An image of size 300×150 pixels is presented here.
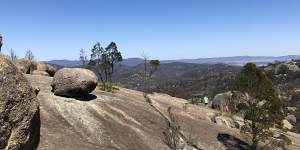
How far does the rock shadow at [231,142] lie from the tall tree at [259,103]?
1047 mm

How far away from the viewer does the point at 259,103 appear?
37.9 m

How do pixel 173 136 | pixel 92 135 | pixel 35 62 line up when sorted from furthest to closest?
pixel 35 62 → pixel 173 136 → pixel 92 135

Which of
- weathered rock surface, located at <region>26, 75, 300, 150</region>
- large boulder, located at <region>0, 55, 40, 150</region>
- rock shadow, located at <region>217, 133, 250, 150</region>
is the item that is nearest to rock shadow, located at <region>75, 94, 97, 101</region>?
weathered rock surface, located at <region>26, 75, 300, 150</region>

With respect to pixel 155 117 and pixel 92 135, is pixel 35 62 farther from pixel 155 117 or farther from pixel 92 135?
pixel 92 135

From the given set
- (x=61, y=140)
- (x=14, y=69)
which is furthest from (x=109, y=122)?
(x=14, y=69)

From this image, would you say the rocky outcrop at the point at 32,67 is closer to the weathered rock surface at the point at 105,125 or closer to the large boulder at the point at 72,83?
the weathered rock surface at the point at 105,125

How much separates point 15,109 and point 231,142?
24774mm

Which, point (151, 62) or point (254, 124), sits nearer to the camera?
point (254, 124)

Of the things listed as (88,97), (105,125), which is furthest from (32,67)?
(105,125)

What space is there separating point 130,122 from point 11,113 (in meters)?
14.7

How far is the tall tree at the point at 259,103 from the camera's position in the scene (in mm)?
36031

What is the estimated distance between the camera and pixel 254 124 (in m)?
37.2

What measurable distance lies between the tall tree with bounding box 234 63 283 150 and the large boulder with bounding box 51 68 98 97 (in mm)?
15863

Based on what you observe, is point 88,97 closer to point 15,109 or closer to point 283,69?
point 15,109
